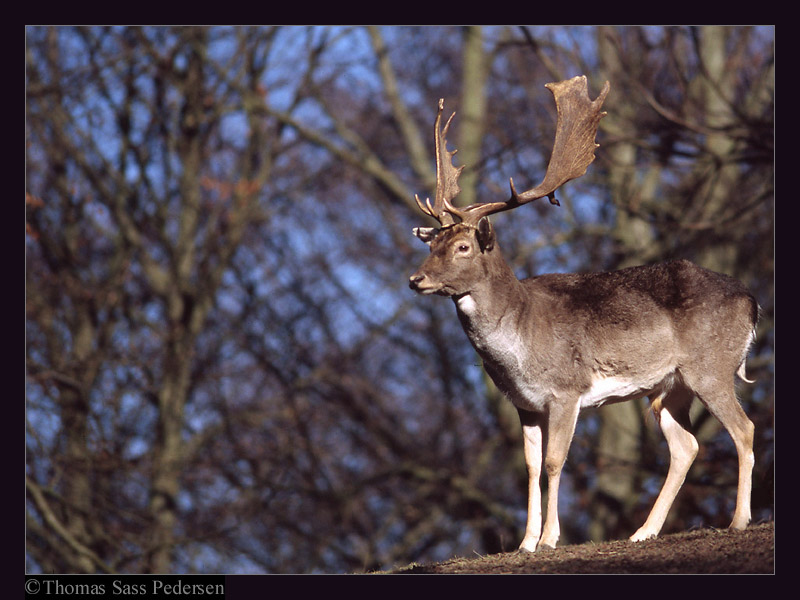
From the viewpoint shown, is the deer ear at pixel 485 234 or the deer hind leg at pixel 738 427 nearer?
the deer ear at pixel 485 234

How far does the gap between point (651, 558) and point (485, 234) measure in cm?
267

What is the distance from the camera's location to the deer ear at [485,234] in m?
7.70

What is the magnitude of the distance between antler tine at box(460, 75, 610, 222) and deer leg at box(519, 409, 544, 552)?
181 centimetres

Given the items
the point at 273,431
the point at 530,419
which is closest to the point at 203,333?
the point at 273,431

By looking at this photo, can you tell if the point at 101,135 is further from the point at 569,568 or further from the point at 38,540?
the point at 569,568

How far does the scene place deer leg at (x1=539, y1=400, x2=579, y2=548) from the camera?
7.70 meters

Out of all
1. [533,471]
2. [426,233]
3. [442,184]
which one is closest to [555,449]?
[533,471]

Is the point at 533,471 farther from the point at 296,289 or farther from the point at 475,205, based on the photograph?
the point at 296,289

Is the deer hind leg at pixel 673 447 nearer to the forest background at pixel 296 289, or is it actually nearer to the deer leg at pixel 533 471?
the deer leg at pixel 533 471

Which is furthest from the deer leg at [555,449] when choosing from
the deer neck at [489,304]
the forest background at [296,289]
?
the forest background at [296,289]

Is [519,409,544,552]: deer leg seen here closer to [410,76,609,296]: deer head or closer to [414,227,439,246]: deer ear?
[410,76,609,296]: deer head

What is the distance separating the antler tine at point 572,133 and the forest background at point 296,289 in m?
5.07

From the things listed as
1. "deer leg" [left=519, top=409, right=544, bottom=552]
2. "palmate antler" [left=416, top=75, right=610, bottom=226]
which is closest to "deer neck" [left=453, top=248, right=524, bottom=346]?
"palmate antler" [left=416, top=75, right=610, bottom=226]

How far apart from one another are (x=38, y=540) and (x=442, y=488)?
7.41m
